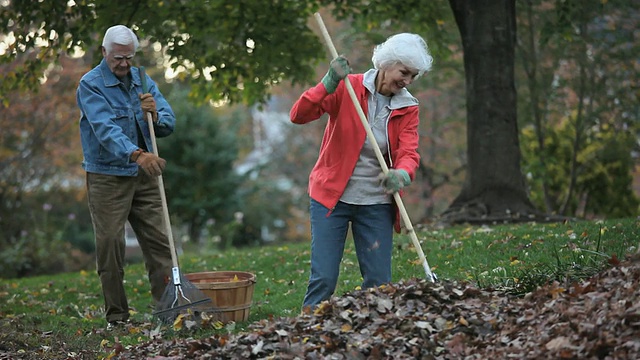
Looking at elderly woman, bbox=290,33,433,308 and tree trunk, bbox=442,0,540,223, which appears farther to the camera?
tree trunk, bbox=442,0,540,223

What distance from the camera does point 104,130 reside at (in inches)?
257

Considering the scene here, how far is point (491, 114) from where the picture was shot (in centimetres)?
1118

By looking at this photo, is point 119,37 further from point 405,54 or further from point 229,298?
point 405,54

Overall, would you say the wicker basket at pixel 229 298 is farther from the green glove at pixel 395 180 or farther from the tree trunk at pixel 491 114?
the tree trunk at pixel 491 114

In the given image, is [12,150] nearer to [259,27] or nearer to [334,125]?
[259,27]

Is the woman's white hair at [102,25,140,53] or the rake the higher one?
the woman's white hair at [102,25,140,53]

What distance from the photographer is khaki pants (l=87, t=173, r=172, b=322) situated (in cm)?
686

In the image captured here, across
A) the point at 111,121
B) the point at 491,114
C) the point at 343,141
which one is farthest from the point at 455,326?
the point at 491,114

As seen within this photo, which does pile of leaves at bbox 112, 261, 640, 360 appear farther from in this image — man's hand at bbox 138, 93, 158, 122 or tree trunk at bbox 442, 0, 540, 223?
tree trunk at bbox 442, 0, 540, 223

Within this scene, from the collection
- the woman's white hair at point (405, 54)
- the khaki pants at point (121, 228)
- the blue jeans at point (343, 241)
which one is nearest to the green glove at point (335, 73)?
the woman's white hair at point (405, 54)

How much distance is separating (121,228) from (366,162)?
99.6 inches

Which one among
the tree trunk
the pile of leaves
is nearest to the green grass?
the pile of leaves

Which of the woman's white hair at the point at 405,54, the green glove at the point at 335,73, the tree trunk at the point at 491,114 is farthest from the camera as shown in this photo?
the tree trunk at the point at 491,114

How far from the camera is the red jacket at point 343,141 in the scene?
5.21 meters
